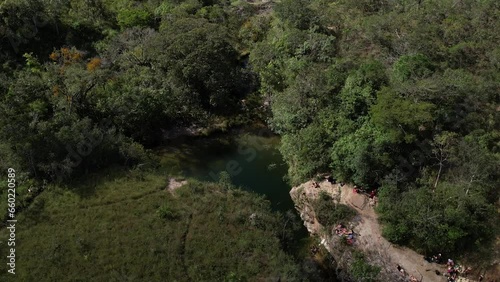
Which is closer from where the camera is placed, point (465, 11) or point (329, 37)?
point (329, 37)

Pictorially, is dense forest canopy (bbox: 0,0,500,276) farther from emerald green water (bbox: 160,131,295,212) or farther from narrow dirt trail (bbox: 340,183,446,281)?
emerald green water (bbox: 160,131,295,212)

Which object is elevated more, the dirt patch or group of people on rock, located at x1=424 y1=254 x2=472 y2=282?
the dirt patch

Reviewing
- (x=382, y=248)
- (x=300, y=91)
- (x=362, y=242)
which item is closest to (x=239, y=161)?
(x=300, y=91)

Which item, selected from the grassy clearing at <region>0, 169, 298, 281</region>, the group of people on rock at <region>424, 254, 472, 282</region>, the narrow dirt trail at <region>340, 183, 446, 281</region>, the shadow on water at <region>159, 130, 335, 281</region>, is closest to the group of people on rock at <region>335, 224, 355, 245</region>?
the narrow dirt trail at <region>340, 183, 446, 281</region>

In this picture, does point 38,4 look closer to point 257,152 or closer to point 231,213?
point 257,152

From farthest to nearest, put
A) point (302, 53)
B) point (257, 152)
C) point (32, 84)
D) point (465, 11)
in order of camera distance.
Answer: point (465, 11) < point (302, 53) < point (257, 152) < point (32, 84)

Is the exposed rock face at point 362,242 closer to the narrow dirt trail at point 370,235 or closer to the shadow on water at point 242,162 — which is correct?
the narrow dirt trail at point 370,235

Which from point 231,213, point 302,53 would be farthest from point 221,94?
point 231,213
